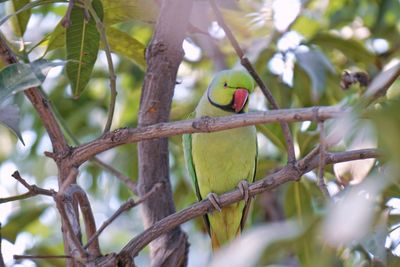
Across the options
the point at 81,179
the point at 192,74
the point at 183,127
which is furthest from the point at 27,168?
the point at 183,127

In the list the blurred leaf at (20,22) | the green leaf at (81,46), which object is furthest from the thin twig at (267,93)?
the blurred leaf at (20,22)

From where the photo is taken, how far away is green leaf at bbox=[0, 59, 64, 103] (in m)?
1.15

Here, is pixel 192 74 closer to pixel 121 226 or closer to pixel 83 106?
pixel 83 106

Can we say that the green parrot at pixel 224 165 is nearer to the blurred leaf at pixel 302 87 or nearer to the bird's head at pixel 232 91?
the bird's head at pixel 232 91

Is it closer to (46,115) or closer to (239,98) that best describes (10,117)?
(46,115)

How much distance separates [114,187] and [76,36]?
173cm

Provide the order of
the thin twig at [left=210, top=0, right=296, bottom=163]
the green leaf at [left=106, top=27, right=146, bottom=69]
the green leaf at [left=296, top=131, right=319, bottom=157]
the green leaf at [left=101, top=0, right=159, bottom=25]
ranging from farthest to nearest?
the green leaf at [left=296, top=131, right=319, bottom=157]
the green leaf at [left=106, top=27, right=146, bottom=69]
the green leaf at [left=101, top=0, right=159, bottom=25]
the thin twig at [left=210, top=0, right=296, bottom=163]

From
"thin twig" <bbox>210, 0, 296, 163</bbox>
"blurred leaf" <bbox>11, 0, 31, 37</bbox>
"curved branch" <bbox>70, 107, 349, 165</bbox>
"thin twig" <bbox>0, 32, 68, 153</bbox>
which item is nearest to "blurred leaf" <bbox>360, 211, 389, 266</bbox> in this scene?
"thin twig" <bbox>210, 0, 296, 163</bbox>

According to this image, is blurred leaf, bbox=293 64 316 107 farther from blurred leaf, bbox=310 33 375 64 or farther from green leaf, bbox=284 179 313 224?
green leaf, bbox=284 179 313 224

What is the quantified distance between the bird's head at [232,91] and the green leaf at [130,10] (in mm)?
507

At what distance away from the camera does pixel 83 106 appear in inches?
126

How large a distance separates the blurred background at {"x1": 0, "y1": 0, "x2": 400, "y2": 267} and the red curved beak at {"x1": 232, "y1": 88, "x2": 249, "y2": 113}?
18 centimetres

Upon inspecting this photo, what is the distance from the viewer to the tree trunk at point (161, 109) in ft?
5.62

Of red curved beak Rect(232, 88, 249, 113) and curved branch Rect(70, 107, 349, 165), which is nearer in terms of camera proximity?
curved branch Rect(70, 107, 349, 165)
